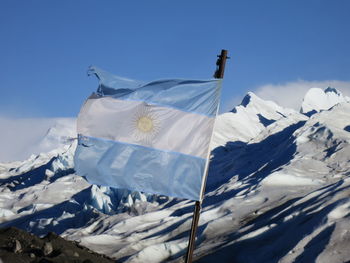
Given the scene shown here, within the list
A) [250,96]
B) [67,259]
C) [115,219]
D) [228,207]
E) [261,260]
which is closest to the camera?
[67,259]

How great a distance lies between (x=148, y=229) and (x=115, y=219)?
14.2m

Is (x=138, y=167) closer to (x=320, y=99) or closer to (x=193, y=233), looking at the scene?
(x=193, y=233)

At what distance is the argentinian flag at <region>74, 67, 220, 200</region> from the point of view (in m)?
10.1

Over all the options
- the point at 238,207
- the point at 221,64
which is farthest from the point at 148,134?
the point at 238,207

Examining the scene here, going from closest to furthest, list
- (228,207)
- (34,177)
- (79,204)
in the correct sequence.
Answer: (228,207)
(79,204)
(34,177)

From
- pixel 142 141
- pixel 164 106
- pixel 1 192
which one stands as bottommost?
pixel 1 192

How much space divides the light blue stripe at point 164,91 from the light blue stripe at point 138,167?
3.30 feet

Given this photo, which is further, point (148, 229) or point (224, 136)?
point (224, 136)

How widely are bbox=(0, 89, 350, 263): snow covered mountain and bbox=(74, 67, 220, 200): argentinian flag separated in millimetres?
13065

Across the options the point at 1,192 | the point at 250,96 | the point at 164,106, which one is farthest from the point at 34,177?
the point at 164,106

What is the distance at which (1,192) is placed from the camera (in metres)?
114

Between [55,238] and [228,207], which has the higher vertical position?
[55,238]

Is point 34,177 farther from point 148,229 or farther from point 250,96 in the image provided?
point 148,229

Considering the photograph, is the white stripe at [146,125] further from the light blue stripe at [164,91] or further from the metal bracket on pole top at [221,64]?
the metal bracket on pole top at [221,64]
